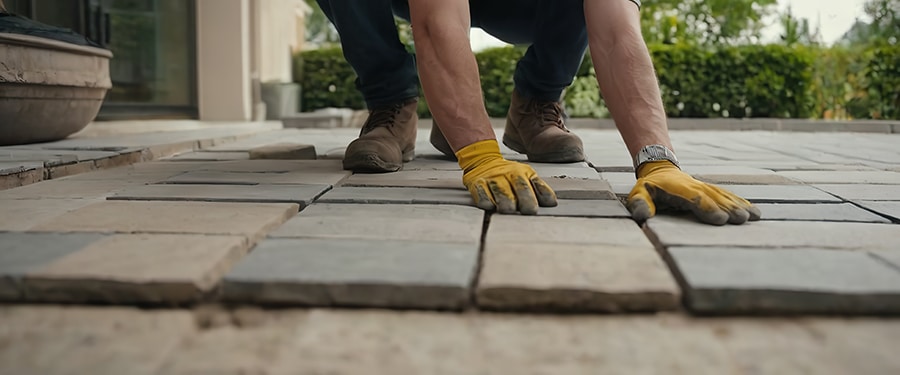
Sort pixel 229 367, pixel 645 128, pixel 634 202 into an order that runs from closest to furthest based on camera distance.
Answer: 1. pixel 229 367
2. pixel 634 202
3. pixel 645 128

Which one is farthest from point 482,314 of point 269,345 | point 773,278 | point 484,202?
point 484,202

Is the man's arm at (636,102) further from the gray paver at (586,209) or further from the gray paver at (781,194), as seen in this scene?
the gray paver at (781,194)

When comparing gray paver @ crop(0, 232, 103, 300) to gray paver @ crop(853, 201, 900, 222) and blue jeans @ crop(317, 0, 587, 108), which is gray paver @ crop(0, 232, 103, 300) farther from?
gray paver @ crop(853, 201, 900, 222)

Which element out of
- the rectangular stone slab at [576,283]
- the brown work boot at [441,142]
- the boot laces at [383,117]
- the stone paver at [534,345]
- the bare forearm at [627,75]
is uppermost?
the bare forearm at [627,75]

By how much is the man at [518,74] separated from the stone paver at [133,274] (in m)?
1.26

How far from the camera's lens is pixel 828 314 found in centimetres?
92

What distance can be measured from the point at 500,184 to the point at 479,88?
302mm

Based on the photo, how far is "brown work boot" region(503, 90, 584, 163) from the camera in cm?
255

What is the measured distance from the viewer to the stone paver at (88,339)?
2.55 feet

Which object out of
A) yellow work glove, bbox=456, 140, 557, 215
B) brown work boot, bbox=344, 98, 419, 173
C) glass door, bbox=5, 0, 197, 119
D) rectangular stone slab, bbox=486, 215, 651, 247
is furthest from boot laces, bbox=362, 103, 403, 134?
glass door, bbox=5, 0, 197, 119

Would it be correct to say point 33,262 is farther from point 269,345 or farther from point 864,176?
point 864,176

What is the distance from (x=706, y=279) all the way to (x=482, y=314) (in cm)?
31

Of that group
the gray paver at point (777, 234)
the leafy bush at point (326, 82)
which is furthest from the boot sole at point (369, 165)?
the leafy bush at point (326, 82)

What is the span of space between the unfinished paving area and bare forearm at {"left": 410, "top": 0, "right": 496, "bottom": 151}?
0.26 metres
